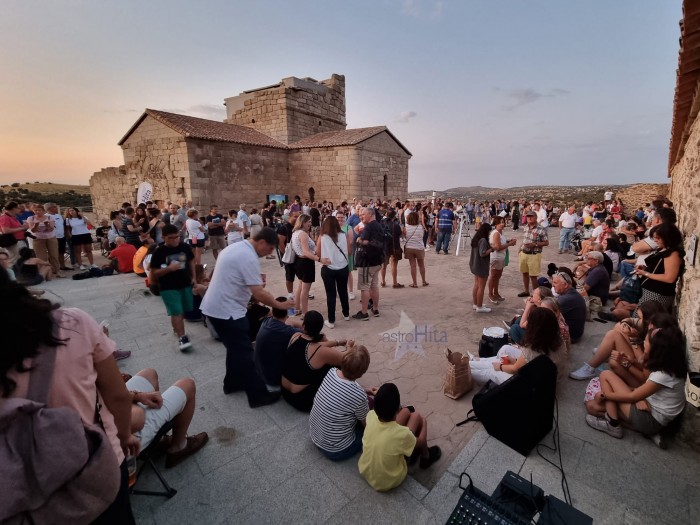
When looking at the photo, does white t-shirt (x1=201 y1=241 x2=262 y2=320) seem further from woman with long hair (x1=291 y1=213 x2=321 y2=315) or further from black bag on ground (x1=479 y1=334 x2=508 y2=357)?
black bag on ground (x1=479 y1=334 x2=508 y2=357)

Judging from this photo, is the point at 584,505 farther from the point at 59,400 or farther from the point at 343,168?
the point at 343,168

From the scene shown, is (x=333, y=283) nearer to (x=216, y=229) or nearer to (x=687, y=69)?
(x=687, y=69)

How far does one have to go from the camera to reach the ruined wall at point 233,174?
50.5 ft

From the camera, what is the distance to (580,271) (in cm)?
598

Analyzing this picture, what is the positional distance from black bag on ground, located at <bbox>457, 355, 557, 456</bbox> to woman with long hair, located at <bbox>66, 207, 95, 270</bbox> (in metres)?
10.7

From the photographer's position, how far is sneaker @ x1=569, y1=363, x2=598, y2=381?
375 cm

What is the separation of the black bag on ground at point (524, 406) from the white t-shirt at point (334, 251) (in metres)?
2.90

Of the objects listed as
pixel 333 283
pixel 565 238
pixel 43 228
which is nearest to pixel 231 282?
pixel 333 283

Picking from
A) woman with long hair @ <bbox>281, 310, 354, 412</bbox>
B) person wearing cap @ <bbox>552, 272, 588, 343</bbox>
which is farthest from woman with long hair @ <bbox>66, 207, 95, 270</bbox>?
person wearing cap @ <bbox>552, 272, 588, 343</bbox>

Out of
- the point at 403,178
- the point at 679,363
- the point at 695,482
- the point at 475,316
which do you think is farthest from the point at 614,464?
the point at 403,178

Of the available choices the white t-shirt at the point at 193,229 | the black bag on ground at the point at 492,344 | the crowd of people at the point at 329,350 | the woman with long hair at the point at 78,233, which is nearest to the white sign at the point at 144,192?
the woman with long hair at the point at 78,233

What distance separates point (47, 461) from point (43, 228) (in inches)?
380

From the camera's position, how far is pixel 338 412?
2.55 m

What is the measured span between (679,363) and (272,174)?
743 inches
